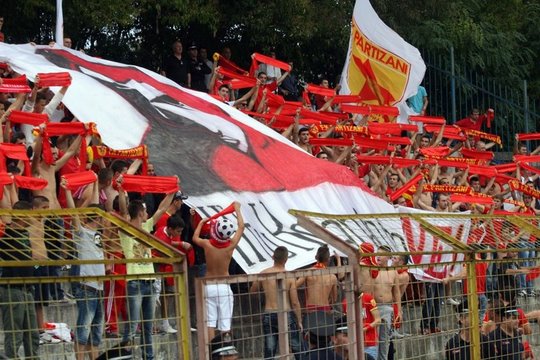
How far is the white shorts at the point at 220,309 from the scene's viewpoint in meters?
6.89

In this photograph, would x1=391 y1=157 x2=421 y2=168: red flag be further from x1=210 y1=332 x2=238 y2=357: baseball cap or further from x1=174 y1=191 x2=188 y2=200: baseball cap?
x1=210 y1=332 x2=238 y2=357: baseball cap

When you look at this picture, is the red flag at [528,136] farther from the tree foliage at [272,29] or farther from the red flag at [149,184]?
the red flag at [149,184]

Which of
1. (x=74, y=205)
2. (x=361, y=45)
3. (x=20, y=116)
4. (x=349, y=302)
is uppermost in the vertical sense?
(x=361, y=45)

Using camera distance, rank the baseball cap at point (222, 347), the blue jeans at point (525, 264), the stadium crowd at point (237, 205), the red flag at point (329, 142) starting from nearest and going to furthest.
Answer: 1. the baseball cap at point (222, 347)
2. the stadium crowd at point (237, 205)
3. the blue jeans at point (525, 264)
4. the red flag at point (329, 142)

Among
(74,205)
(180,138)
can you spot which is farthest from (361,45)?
(74,205)

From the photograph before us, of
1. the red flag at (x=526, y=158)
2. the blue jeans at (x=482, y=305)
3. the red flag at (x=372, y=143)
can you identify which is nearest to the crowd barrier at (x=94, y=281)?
the blue jeans at (x=482, y=305)

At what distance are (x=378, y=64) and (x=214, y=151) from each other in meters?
6.16

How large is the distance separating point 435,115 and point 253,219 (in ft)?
31.3

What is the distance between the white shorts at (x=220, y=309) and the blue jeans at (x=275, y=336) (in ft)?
0.70

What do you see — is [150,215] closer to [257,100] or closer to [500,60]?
Result: [257,100]

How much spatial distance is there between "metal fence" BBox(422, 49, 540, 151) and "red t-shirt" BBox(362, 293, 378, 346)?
13.8 metres

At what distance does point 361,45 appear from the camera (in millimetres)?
19844

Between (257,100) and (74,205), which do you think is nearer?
(74,205)

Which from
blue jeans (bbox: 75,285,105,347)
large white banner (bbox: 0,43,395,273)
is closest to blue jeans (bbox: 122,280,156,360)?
blue jeans (bbox: 75,285,105,347)
